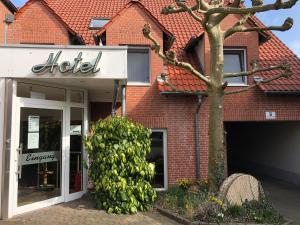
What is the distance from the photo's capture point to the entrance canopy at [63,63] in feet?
25.7

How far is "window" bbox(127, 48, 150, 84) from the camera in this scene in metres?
12.1

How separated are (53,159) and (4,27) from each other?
6006mm

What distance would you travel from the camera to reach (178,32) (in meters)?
14.3

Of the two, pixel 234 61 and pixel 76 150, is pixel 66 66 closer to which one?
pixel 76 150

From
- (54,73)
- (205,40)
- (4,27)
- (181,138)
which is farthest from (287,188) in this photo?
(4,27)

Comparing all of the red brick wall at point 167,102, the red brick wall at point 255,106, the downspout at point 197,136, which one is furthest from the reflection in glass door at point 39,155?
the red brick wall at point 255,106

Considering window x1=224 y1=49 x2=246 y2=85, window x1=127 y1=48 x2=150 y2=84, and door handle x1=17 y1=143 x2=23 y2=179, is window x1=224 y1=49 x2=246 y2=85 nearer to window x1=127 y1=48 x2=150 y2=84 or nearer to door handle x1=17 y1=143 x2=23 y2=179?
window x1=127 y1=48 x2=150 y2=84

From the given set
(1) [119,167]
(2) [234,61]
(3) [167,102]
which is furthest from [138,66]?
(1) [119,167]

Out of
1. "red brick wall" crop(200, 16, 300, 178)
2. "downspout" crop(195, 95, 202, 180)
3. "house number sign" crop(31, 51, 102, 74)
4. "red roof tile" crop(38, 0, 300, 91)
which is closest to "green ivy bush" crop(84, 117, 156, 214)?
"house number sign" crop(31, 51, 102, 74)

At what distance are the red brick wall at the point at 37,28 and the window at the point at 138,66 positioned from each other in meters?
2.47

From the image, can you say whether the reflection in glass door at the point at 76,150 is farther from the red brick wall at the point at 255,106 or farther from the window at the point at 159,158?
the red brick wall at the point at 255,106

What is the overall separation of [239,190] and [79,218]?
3862 millimetres

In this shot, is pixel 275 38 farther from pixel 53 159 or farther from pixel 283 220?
pixel 53 159

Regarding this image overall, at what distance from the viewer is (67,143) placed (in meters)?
9.20
